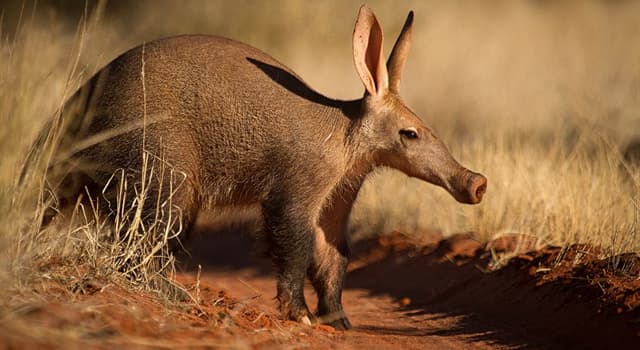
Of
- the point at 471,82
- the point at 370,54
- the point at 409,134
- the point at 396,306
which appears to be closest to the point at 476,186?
the point at 409,134

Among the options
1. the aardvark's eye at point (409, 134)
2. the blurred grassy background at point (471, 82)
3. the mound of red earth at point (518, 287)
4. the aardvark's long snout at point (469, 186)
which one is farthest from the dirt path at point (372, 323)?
the aardvark's eye at point (409, 134)

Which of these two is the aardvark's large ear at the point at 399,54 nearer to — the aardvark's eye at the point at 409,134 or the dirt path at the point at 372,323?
the aardvark's eye at the point at 409,134

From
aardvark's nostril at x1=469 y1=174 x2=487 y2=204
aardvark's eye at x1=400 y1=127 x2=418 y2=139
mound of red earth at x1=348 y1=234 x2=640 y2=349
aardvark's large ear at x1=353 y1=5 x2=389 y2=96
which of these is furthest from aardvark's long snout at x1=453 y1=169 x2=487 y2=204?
aardvark's large ear at x1=353 y1=5 x2=389 y2=96

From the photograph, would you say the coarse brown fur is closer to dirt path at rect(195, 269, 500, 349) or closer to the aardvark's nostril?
the aardvark's nostril

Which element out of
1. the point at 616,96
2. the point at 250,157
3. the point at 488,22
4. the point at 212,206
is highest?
the point at 488,22

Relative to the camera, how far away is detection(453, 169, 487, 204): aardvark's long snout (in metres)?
6.29

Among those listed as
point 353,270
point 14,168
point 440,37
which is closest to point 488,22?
point 440,37

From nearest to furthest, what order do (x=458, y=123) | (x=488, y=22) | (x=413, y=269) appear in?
(x=413, y=269)
(x=458, y=123)
(x=488, y=22)

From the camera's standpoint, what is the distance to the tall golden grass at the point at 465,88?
5.39 meters

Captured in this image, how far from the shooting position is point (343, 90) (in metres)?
13.7

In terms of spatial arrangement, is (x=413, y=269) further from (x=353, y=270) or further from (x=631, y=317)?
(x=631, y=317)

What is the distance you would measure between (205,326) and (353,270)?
443cm

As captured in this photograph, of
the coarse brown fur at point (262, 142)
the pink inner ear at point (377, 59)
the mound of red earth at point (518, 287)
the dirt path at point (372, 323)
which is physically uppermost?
the pink inner ear at point (377, 59)

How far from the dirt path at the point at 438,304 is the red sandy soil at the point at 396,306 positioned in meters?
0.01
